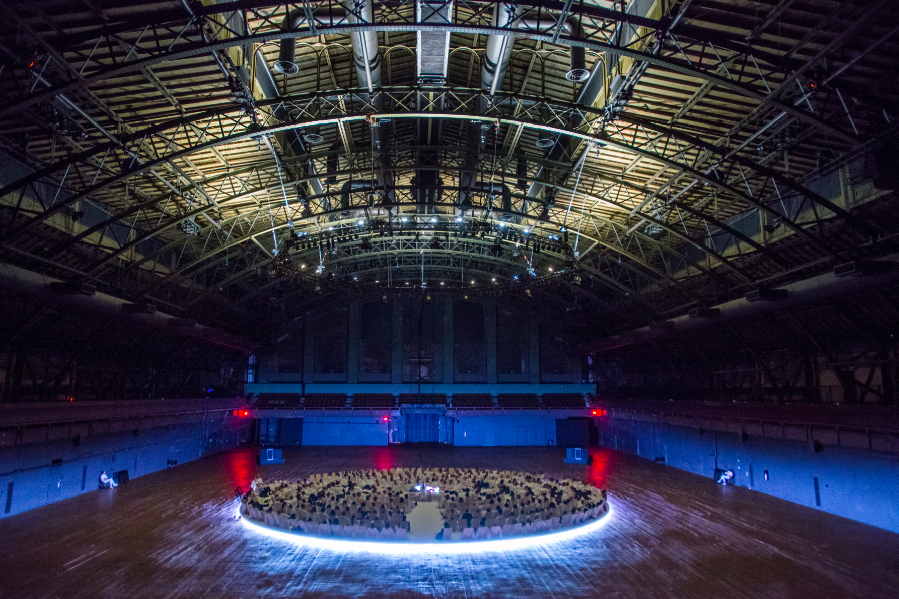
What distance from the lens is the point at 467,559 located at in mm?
13586

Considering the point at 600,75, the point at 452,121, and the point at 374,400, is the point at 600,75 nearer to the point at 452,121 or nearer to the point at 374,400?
the point at 452,121

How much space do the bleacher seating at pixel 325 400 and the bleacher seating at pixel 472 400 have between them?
28.9 ft

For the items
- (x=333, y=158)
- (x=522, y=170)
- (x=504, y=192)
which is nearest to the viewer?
(x=333, y=158)

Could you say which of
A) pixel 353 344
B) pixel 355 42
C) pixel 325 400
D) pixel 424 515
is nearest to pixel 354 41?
pixel 355 42

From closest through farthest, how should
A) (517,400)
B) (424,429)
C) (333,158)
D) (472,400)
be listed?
1. (333,158)
2. (472,400)
3. (517,400)
4. (424,429)

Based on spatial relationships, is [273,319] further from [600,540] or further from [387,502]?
[600,540]

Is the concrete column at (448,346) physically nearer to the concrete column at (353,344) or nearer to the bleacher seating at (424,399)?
the bleacher seating at (424,399)

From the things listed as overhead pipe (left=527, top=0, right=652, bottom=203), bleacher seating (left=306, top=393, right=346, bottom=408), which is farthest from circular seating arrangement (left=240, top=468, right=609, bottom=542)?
bleacher seating (left=306, top=393, right=346, bottom=408)

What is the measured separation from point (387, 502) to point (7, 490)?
44.3ft

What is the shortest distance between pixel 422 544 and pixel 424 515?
2964 mm

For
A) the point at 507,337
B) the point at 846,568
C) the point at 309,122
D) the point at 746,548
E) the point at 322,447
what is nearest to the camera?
the point at 846,568

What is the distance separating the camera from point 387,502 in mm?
17672

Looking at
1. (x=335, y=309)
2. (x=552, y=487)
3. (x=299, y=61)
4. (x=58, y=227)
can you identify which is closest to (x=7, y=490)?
(x=58, y=227)

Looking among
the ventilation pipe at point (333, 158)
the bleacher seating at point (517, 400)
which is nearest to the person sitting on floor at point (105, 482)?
the ventilation pipe at point (333, 158)
